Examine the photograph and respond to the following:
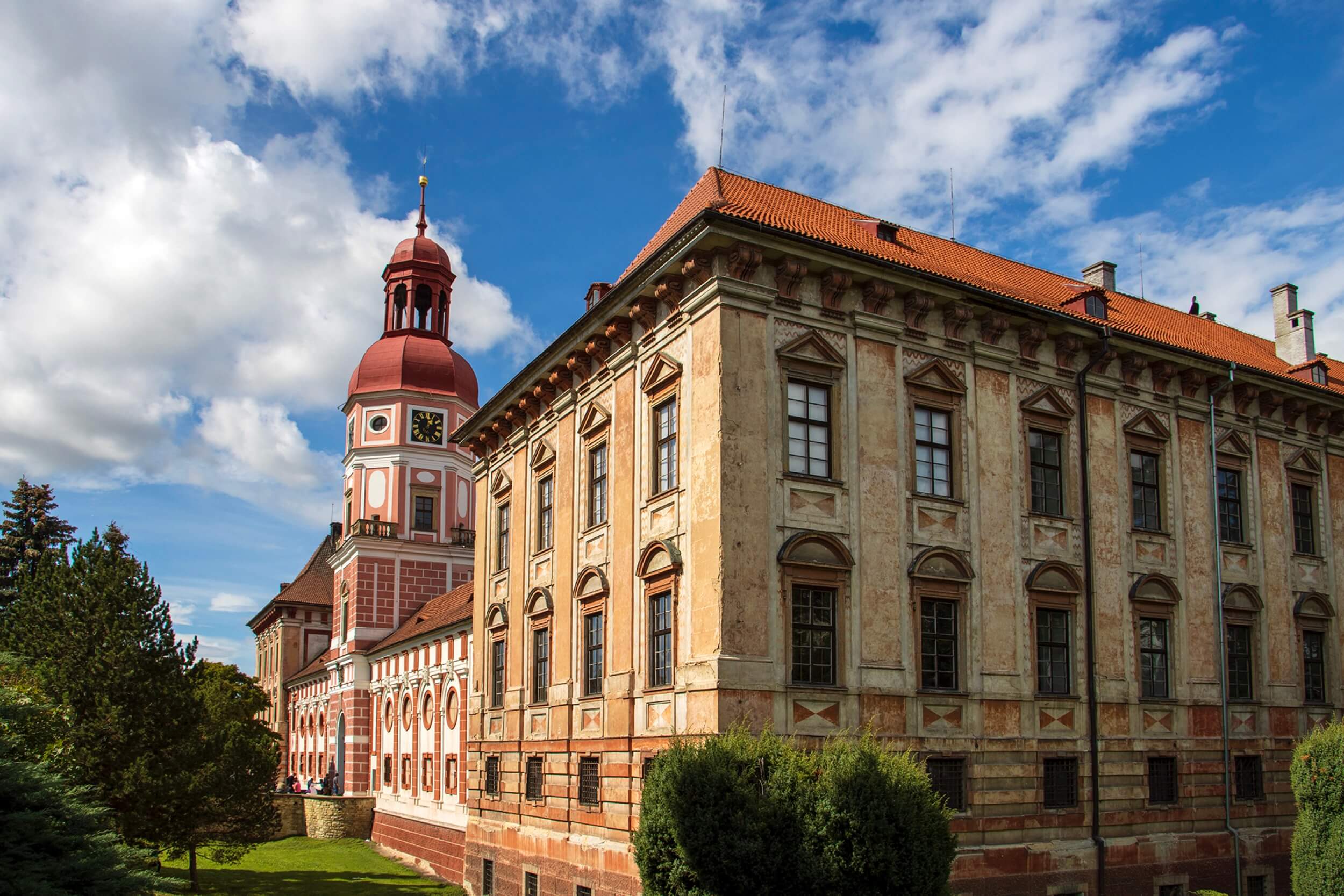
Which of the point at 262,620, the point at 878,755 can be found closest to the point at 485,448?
the point at 878,755

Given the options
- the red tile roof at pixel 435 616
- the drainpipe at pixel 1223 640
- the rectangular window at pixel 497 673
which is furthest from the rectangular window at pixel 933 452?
the red tile roof at pixel 435 616

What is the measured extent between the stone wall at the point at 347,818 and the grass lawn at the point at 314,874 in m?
0.92

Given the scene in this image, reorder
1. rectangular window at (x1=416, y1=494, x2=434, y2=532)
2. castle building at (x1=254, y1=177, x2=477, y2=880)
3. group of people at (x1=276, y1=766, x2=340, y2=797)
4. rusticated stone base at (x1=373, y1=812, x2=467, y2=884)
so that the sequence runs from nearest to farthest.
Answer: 1. rusticated stone base at (x1=373, y1=812, x2=467, y2=884)
2. castle building at (x1=254, y1=177, x2=477, y2=880)
3. group of people at (x1=276, y1=766, x2=340, y2=797)
4. rectangular window at (x1=416, y1=494, x2=434, y2=532)

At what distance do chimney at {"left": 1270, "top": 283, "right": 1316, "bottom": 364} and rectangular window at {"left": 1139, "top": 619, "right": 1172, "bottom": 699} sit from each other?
1110cm

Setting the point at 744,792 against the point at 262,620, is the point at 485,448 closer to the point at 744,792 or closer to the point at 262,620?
the point at 744,792

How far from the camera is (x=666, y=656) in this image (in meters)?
20.8

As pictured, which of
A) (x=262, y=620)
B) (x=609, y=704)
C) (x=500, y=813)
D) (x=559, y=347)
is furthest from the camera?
(x=262, y=620)

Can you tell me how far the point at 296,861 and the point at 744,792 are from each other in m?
31.6

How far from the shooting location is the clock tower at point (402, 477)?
54.5 metres

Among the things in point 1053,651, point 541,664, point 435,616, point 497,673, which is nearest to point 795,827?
point 1053,651

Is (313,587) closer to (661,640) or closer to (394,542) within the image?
(394,542)

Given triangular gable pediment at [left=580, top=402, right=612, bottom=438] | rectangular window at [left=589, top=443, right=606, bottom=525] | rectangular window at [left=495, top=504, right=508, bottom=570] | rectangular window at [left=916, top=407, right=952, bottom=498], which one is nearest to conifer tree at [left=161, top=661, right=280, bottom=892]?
rectangular window at [left=495, top=504, right=508, bottom=570]

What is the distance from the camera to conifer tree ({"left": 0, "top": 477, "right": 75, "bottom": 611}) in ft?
151

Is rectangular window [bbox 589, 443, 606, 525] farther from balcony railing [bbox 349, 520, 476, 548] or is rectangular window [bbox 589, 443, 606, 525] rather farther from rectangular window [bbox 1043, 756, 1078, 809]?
balcony railing [bbox 349, 520, 476, 548]
